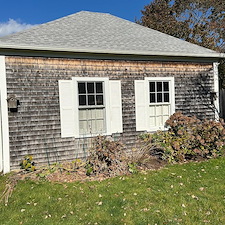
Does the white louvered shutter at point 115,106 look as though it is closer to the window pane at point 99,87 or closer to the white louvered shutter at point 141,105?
the window pane at point 99,87

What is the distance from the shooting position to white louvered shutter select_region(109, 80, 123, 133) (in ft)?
23.5

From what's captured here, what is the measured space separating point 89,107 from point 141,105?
1.60 metres

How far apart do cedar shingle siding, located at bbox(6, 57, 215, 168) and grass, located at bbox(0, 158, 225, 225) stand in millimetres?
1209

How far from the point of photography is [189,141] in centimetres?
669

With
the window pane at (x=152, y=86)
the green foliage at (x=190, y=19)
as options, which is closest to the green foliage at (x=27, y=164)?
the window pane at (x=152, y=86)

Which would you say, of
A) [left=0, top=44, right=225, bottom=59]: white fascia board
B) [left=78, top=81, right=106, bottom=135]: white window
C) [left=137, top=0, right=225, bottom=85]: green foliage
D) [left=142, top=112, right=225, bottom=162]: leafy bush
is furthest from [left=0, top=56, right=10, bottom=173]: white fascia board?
[left=137, top=0, right=225, bottom=85]: green foliage

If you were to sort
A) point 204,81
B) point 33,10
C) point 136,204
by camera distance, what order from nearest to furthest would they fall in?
point 136,204
point 204,81
point 33,10

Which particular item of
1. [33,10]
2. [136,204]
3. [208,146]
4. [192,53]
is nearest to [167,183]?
[136,204]

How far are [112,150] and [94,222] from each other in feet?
7.11

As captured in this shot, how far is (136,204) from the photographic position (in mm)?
4047

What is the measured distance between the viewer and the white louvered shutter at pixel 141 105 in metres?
7.45

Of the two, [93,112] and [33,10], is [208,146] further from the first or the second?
[33,10]

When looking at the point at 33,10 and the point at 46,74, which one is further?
the point at 33,10

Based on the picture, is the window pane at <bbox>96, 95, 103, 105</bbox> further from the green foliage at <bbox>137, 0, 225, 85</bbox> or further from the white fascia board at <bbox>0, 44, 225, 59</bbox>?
the green foliage at <bbox>137, 0, 225, 85</bbox>
